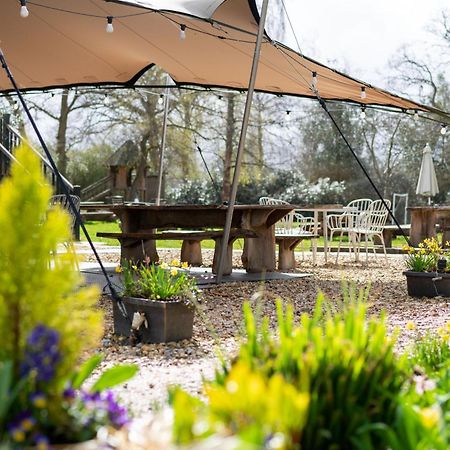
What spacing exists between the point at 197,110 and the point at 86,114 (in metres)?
3.35

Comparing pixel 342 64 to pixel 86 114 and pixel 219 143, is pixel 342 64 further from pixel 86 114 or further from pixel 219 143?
pixel 86 114

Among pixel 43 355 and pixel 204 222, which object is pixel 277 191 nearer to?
pixel 204 222

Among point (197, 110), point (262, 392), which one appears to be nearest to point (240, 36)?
point (262, 392)

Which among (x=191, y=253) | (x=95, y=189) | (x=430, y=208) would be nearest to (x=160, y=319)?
(x=191, y=253)

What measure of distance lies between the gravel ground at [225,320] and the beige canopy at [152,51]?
1809 millimetres

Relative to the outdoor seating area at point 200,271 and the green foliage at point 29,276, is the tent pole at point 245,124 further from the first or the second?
the green foliage at point 29,276

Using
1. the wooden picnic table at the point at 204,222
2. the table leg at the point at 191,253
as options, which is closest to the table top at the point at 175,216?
the wooden picnic table at the point at 204,222

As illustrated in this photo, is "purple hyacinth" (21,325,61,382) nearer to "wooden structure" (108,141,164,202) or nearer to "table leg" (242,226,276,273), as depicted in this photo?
"table leg" (242,226,276,273)

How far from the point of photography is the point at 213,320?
4.64 metres

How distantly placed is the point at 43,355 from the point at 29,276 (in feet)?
0.69

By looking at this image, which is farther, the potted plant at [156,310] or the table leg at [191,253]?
the table leg at [191,253]

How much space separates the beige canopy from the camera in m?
Answer: 6.20

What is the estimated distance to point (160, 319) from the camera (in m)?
3.83

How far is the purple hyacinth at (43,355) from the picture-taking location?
160 centimetres
